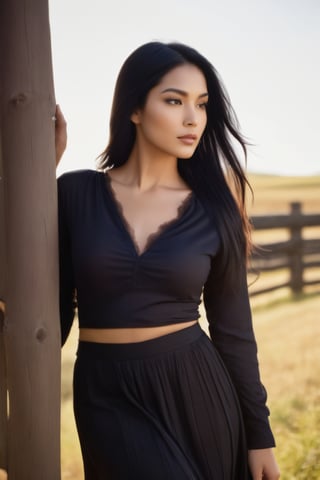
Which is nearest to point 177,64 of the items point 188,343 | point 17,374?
point 188,343

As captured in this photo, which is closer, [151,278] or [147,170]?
[151,278]

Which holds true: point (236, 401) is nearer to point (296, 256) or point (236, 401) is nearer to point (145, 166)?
point (145, 166)

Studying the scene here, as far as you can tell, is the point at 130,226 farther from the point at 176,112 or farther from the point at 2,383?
the point at 2,383

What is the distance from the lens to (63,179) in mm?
2469

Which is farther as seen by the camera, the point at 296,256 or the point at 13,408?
the point at 296,256

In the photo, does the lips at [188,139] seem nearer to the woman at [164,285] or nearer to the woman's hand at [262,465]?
the woman at [164,285]

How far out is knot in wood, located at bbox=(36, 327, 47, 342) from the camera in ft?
6.92

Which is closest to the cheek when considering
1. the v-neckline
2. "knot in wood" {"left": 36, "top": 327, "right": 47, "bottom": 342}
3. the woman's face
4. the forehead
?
the woman's face


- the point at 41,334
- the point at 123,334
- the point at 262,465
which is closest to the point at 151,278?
the point at 123,334

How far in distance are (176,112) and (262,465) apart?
1374 mm

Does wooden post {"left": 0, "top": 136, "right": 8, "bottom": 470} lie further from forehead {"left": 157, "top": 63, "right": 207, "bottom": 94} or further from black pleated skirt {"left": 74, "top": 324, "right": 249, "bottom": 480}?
forehead {"left": 157, "top": 63, "right": 207, "bottom": 94}

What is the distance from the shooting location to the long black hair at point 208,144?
2418 mm

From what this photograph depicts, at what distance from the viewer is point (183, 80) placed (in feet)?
7.79

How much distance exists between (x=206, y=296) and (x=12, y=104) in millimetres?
1047
